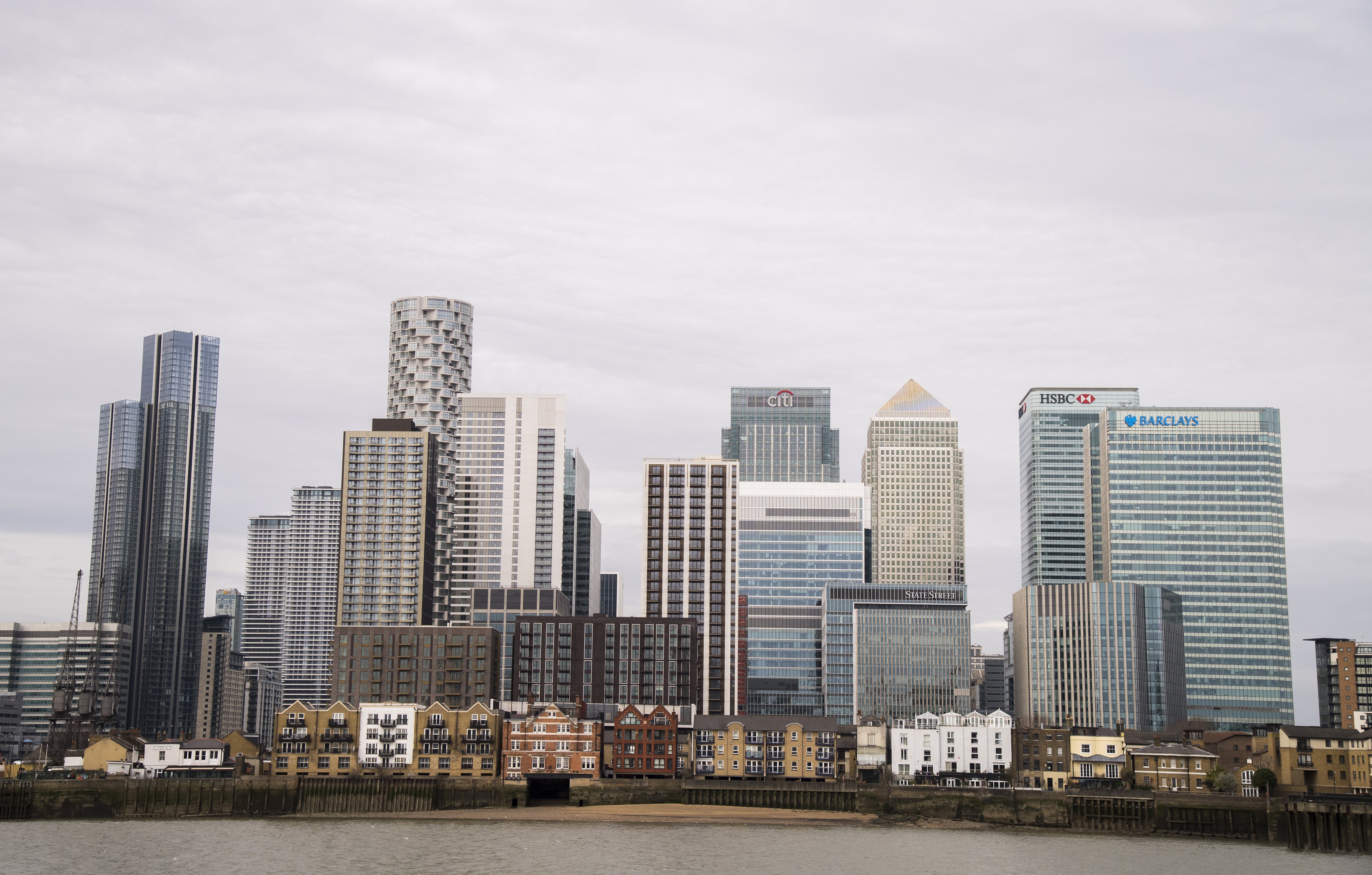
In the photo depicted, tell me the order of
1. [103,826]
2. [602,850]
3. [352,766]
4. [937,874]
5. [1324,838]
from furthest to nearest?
[352,766]
[103,826]
[1324,838]
[602,850]
[937,874]

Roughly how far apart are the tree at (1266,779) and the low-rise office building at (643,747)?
73627 millimetres

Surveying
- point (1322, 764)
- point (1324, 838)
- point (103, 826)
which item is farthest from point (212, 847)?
point (1322, 764)

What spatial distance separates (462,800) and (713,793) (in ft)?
101

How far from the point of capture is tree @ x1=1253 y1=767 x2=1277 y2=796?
6501 inches

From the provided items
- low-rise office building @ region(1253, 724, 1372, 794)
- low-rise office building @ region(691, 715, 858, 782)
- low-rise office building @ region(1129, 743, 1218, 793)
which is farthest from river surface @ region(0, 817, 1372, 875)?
low-rise office building @ region(691, 715, 858, 782)

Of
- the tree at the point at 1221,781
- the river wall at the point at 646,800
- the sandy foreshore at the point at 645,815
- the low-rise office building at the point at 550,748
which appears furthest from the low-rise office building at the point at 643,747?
the tree at the point at 1221,781

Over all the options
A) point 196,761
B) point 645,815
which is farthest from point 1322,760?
point 196,761

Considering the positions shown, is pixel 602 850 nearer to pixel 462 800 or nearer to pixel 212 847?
pixel 212 847

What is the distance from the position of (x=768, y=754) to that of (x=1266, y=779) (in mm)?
64027

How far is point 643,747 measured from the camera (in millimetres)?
197375

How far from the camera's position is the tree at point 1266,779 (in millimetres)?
165125

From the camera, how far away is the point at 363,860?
120 meters

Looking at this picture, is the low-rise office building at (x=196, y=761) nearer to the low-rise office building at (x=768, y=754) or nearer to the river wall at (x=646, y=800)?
the river wall at (x=646, y=800)

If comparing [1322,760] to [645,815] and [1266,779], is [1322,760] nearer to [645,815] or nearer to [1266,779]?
[1266,779]
